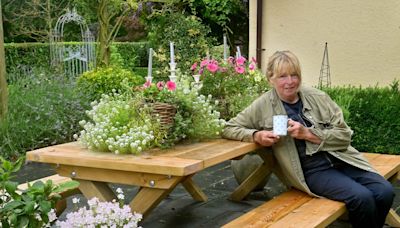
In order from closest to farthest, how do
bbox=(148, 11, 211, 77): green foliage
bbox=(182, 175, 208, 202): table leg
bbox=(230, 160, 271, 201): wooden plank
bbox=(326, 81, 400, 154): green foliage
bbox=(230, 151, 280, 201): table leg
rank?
1. bbox=(230, 151, 280, 201): table leg
2. bbox=(230, 160, 271, 201): wooden plank
3. bbox=(182, 175, 208, 202): table leg
4. bbox=(326, 81, 400, 154): green foliage
5. bbox=(148, 11, 211, 77): green foliage

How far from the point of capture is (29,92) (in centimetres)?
718

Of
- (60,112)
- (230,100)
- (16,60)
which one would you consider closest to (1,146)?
(60,112)

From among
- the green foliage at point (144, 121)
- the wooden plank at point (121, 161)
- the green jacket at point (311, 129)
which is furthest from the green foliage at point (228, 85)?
the wooden plank at point (121, 161)

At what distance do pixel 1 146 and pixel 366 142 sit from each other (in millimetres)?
4132

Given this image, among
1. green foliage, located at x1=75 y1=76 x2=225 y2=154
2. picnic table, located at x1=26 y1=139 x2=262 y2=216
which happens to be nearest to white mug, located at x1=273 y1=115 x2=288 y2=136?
picnic table, located at x1=26 y1=139 x2=262 y2=216

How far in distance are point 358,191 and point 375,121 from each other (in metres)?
2.98

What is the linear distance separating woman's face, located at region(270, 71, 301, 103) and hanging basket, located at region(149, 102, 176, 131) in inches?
30.5

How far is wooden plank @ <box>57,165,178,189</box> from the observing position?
2.83 metres

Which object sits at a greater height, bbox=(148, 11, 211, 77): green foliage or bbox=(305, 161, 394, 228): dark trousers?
bbox=(148, 11, 211, 77): green foliage

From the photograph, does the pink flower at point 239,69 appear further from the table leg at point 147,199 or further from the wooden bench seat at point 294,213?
the table leg at point 147,199

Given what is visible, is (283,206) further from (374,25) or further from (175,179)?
(374,25)

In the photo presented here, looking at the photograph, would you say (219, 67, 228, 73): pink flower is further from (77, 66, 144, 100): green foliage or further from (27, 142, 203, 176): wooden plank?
(77, 66, 144, 100): green foliage

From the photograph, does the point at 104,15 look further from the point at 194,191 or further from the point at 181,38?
the point at 194,191

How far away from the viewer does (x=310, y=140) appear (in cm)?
341
